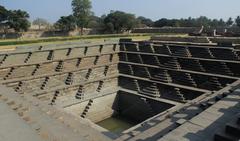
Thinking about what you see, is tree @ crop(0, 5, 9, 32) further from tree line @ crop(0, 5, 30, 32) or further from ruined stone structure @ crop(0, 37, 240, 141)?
ruined stone structure @ crop(0, 37, 240, 141)

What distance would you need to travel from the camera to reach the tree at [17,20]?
1549 inches

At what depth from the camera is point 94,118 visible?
53.3 feet

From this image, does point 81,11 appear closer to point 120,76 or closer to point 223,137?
point 120,76

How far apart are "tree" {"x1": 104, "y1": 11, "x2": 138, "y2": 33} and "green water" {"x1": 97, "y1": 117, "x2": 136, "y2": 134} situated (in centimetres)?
3042

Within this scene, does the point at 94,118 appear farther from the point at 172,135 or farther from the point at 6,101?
the point at 172,135

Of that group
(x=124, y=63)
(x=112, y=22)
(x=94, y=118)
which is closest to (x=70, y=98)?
(x=94, y=118)

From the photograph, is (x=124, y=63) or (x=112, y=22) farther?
(x=112, y=22)

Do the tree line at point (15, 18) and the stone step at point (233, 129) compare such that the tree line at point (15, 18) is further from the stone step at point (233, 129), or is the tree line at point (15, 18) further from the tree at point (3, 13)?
the stone step at point (233, 129)

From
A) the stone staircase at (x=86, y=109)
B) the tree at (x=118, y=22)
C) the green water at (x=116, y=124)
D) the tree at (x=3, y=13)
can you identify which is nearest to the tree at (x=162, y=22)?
the tree at (x=118, y=22)

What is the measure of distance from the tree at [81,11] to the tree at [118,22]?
4.59 meters

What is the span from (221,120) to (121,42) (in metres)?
14.9

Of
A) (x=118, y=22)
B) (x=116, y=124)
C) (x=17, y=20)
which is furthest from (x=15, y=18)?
(x=116, y=124)

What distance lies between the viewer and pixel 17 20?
39500 mm

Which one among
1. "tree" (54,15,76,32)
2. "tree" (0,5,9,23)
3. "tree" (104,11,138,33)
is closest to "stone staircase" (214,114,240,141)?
"tree" (104,11,138,33)
